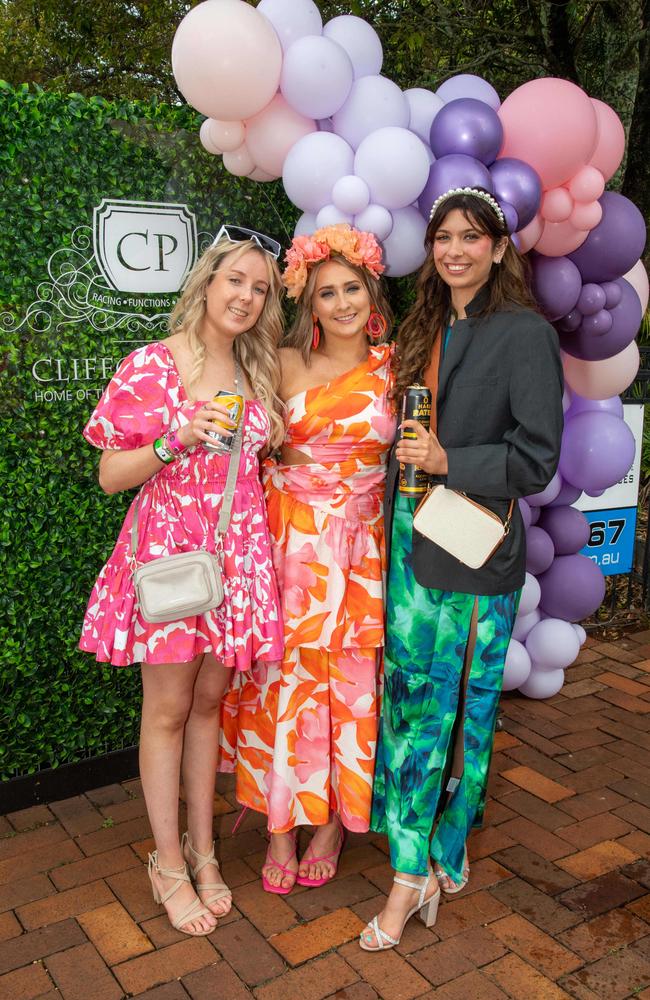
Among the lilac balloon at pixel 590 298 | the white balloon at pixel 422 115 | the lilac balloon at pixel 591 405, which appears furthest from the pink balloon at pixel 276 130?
the lilac balloon at pixel 591 405

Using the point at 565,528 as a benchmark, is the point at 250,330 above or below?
above

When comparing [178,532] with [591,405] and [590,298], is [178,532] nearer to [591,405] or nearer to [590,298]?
[590,298]

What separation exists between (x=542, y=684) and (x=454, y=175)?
248 cm

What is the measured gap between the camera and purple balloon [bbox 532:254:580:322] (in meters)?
3.15

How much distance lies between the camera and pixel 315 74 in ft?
8.52

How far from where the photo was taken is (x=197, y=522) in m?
2.45

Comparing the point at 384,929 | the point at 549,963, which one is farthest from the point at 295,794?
the point at 549,963

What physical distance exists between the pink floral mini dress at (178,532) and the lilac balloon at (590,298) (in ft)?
4.86

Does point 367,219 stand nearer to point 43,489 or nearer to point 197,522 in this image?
point 197,522

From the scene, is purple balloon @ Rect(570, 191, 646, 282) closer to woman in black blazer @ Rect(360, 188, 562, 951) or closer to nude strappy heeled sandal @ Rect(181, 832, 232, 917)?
woman in black blazer @ Rect(360, 188, 562, 951)

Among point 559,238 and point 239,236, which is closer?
point 239,236

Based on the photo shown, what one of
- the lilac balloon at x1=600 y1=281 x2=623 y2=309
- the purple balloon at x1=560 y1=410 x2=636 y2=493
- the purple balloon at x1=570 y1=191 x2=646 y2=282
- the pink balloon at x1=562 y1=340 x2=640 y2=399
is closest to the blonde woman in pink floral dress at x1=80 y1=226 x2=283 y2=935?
the purple balloon at x1=570 y1=191 x2=646 y2=282

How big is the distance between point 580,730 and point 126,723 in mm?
2011

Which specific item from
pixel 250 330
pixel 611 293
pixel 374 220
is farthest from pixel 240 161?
pixel 611 293
